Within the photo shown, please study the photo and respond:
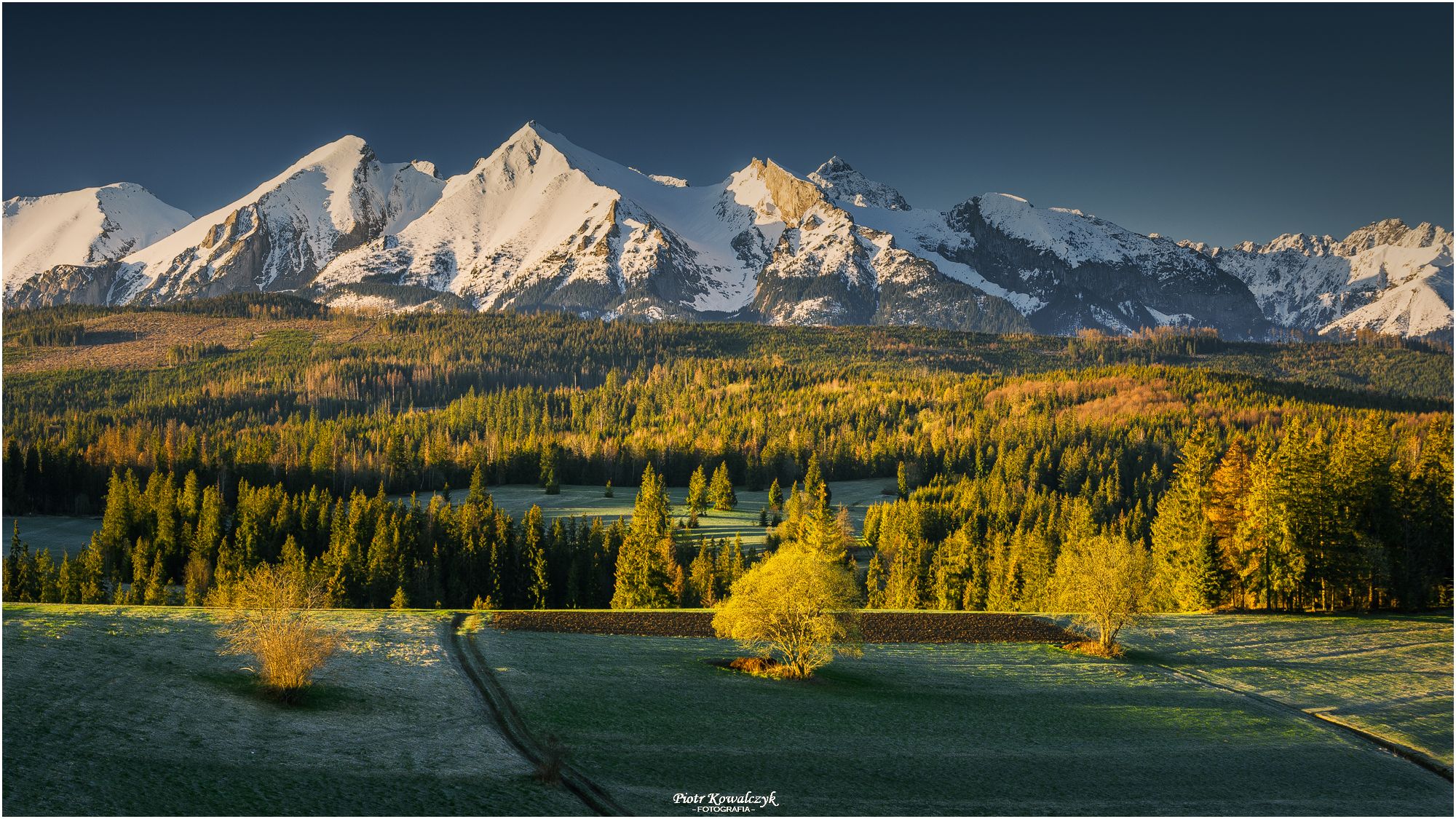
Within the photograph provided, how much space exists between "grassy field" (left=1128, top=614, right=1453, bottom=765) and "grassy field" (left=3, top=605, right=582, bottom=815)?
43757mm

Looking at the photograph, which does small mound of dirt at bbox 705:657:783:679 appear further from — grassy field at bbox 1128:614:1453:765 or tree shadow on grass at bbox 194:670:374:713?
grassy field at bbox 1128:614:1453:765

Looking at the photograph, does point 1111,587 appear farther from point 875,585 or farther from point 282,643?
point 875,585

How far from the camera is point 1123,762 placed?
4188cm

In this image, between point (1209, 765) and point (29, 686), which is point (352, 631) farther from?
point (1209, 765)

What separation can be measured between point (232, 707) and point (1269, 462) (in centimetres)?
8119

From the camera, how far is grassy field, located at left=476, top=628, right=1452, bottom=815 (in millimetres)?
37250

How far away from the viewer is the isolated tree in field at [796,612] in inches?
2153

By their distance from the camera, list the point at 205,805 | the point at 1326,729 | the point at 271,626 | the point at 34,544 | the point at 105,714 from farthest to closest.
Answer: the point at 34,544
the point at 1326,729
the point at 271,626
the point at 105,714
the point at 205,805

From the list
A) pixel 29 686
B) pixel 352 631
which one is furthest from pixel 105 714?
pixel 352 631

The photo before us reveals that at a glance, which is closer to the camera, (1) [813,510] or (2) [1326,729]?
(2) [1326,729]

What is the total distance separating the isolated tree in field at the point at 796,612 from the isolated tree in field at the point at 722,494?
130 m

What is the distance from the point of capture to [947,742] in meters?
43.8

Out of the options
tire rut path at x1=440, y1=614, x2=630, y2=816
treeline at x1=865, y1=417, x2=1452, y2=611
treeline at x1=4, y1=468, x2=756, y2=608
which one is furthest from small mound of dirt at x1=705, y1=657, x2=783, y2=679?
treeline at x1=4, y1=468, x2=756, y2=608

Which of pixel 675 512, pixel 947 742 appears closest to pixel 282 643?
pixel 947 742
